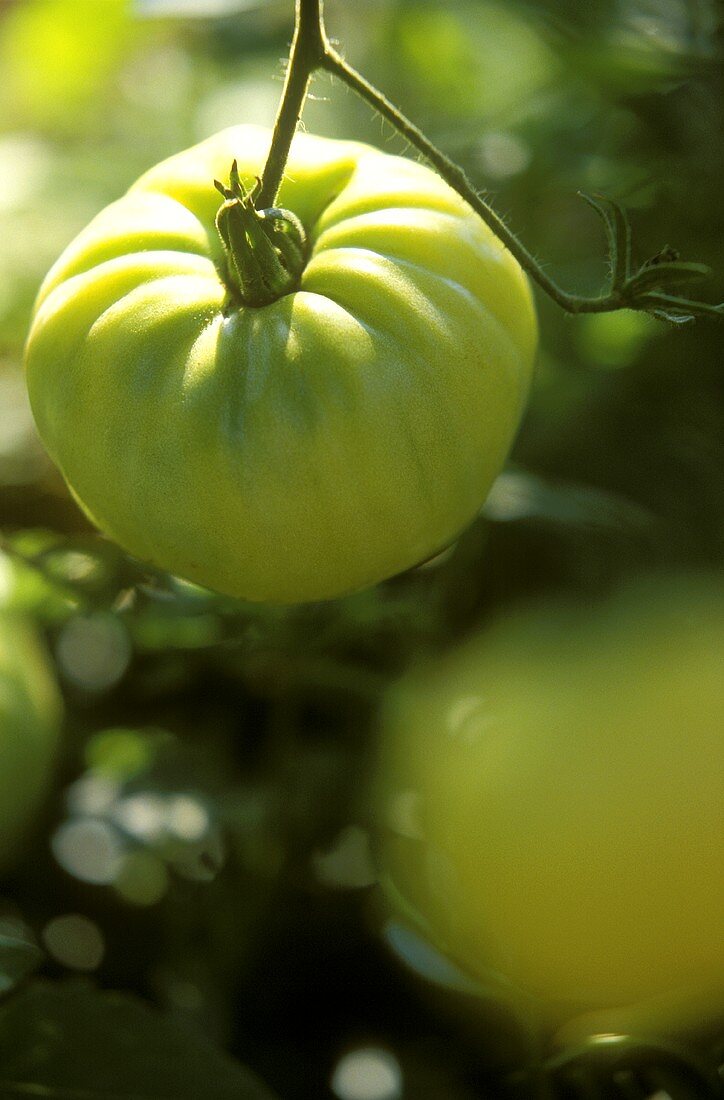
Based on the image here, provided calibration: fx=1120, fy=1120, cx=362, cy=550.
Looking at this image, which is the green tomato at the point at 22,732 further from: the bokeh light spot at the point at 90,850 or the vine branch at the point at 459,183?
the vine branch at the point at 459,183

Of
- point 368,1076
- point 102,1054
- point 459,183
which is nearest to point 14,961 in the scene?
point 102,1054

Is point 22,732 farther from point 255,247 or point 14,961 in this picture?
point 255,247

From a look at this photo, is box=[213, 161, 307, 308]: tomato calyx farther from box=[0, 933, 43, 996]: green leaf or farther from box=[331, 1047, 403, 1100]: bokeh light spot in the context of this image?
box=[331, 1047, 403, 1100]: bokeh light spot

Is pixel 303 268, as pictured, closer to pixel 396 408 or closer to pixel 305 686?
pixel 396 408

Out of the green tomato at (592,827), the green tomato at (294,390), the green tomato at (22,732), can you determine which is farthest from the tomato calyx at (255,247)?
the green tomato at (22,732)

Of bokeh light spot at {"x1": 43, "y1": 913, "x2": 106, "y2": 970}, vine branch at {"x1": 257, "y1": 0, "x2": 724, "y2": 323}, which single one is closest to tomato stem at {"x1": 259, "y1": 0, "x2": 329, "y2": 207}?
vine branch at {"x1": 257, "y1": 0, "x2": 724, "y2": 323}

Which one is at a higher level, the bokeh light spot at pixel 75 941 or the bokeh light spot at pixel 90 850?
the bokeh light spot at pixel 90 850

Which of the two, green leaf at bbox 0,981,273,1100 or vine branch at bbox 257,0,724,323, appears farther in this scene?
green leaf at bbox 0,981,273,1100
